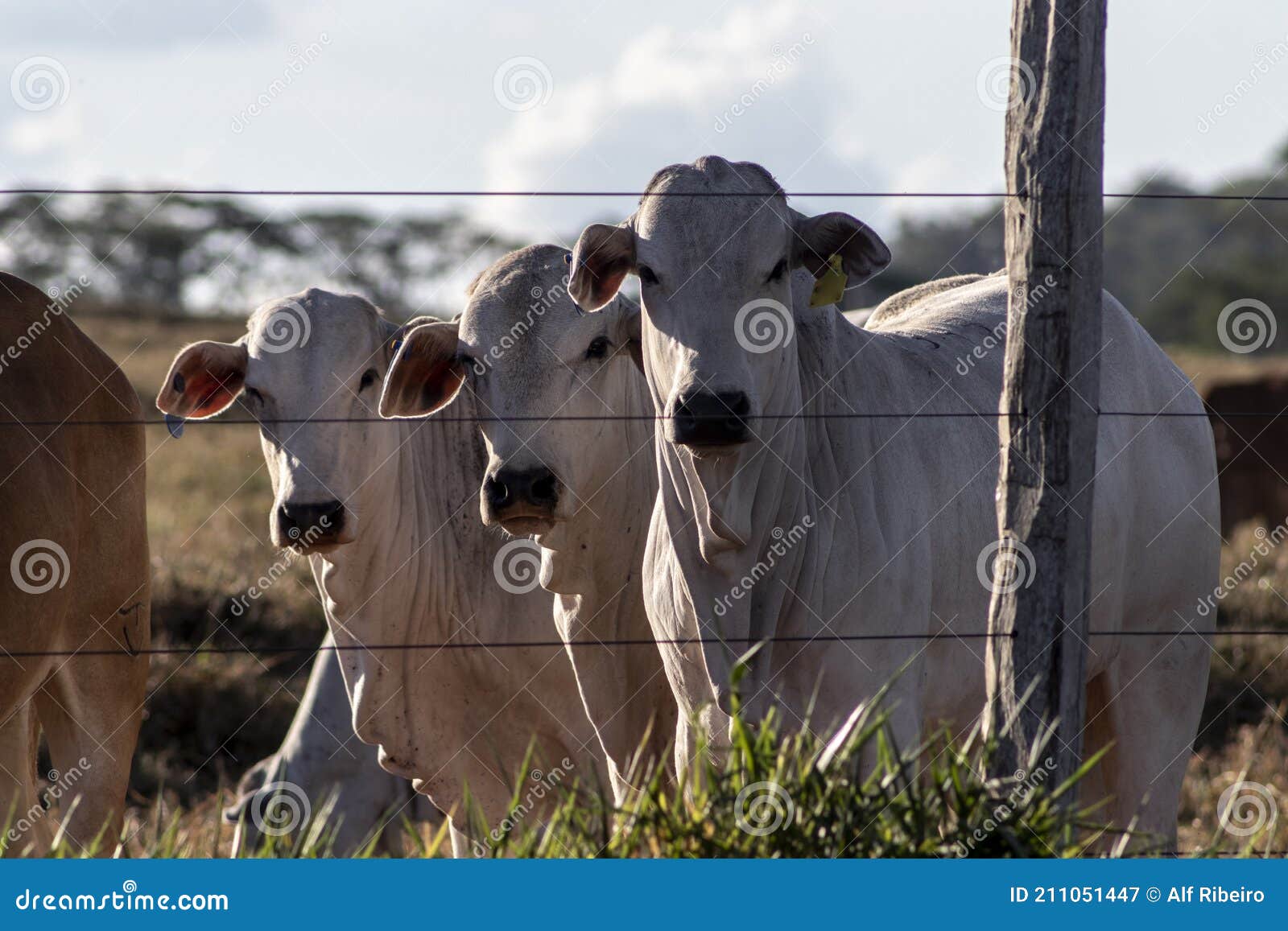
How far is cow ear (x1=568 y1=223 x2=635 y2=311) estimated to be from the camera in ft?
14.0

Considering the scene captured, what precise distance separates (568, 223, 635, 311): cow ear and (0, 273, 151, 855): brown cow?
5.44 feet

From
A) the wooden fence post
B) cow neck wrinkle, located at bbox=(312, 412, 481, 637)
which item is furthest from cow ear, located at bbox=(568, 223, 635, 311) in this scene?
cow neck wrinkle, located at bbox=(312, 412, 481, 637)

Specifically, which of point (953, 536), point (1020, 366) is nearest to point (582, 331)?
point (953, 536)

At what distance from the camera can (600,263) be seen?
436cm

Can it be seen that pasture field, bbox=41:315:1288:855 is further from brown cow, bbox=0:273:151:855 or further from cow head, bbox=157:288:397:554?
Answer: cow head, bbox=157:288:397:554

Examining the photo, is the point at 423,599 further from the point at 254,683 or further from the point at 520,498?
the point at 254,683

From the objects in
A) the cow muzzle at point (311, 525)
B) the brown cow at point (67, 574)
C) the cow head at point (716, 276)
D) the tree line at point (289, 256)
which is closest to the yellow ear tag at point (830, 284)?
the cow head at point (716, 276)

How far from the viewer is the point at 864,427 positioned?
14.7ft

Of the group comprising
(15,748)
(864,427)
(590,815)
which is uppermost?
(864,427)

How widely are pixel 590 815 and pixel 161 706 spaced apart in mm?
7625

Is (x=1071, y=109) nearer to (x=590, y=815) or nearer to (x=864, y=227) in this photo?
(x=864, y=227)

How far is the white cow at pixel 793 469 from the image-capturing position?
409 cm

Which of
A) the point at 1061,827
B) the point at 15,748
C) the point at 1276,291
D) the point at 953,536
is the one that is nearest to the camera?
the point at 1061,827

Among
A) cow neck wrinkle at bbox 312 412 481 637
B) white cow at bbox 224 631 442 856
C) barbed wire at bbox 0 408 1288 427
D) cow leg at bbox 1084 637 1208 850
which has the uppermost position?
barbed wire at bbox 0 408 1288 427
